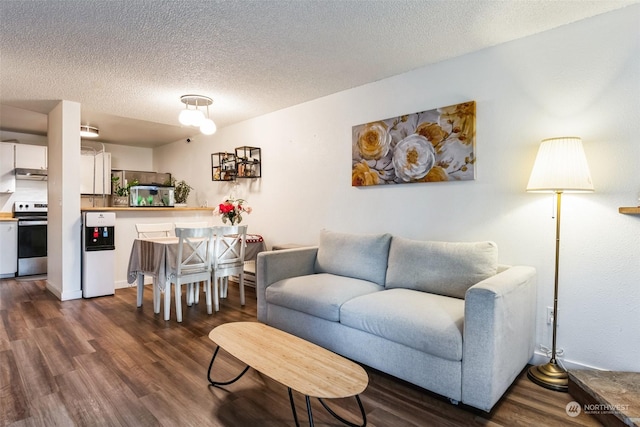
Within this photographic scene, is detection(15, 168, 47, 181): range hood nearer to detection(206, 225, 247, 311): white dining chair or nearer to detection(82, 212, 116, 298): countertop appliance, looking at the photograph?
detection(82, 212, 116, 298): countertop appliance

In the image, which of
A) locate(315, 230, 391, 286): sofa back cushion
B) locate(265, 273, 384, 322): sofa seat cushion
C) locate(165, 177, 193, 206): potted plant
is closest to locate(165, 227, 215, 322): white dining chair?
locate(265, 273, 384, 322): sofa seat cushion

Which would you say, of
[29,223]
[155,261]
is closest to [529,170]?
[155,261]

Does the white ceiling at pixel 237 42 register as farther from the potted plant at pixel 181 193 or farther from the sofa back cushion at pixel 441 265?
the potted plant at pixel 181 193

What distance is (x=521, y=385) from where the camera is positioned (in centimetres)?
211

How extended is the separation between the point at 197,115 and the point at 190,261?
4.73ft

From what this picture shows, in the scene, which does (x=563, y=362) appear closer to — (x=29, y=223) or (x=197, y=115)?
(x=197, y=115)

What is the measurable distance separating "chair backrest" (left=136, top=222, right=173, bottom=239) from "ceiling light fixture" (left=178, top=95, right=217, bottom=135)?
146 cm

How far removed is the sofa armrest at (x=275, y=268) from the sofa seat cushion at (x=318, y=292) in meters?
0.08

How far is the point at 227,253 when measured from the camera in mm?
3658

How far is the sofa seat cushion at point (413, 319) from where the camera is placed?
183cm

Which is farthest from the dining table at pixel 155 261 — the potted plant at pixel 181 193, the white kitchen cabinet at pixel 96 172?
the white kitchen cabinet at pixel 96 172

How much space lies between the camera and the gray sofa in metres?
1.77

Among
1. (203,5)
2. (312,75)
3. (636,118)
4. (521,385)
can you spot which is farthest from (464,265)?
(203,5)

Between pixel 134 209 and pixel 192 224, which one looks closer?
pixel 134 209
